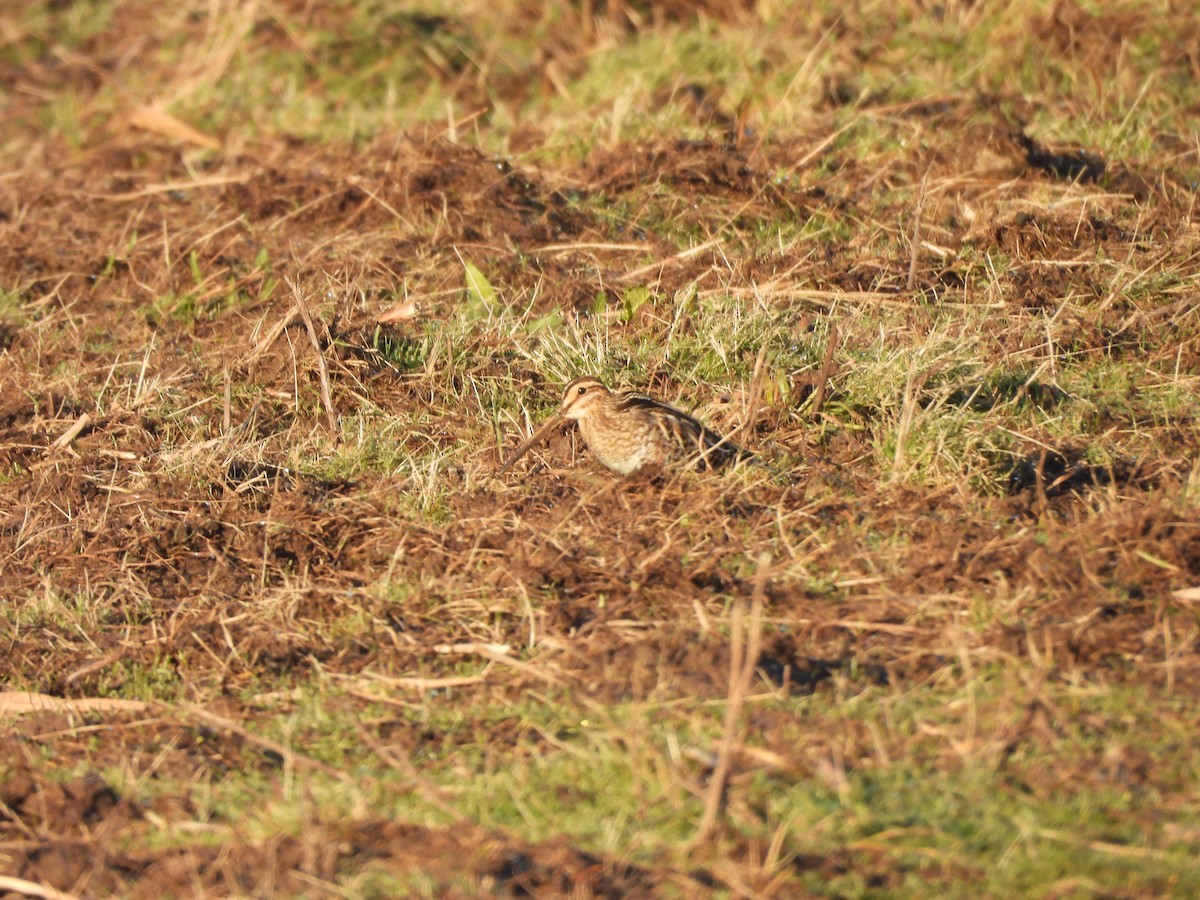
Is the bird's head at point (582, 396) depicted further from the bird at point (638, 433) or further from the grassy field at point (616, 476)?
the grassy field at point (616, 476)

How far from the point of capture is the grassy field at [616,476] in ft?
12.1

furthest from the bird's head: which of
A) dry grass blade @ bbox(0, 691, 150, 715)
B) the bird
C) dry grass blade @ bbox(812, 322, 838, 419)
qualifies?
dry grass blade @ bbox(0, 691, 150, 715)

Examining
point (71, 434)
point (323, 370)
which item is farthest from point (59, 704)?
point (323, 370)

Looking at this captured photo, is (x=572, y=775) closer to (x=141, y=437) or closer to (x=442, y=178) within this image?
(x=141, y=437)

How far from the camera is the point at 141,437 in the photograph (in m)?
5.84

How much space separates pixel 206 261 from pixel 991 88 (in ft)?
13.2

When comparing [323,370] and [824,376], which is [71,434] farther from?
[824,376]

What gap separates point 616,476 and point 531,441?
0.40 m

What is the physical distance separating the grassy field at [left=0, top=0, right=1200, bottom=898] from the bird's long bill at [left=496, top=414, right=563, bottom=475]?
56 mm

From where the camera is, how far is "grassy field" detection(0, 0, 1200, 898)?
145 inches

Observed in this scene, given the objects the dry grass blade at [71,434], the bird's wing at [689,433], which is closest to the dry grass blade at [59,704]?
the dry grass blade at [71,434]

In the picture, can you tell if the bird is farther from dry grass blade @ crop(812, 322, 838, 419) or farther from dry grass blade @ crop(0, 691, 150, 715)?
dry grass blade @ crop(0, 691, 150, 715)

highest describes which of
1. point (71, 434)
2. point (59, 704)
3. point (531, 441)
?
point (531, 441)

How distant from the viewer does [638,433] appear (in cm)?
514
